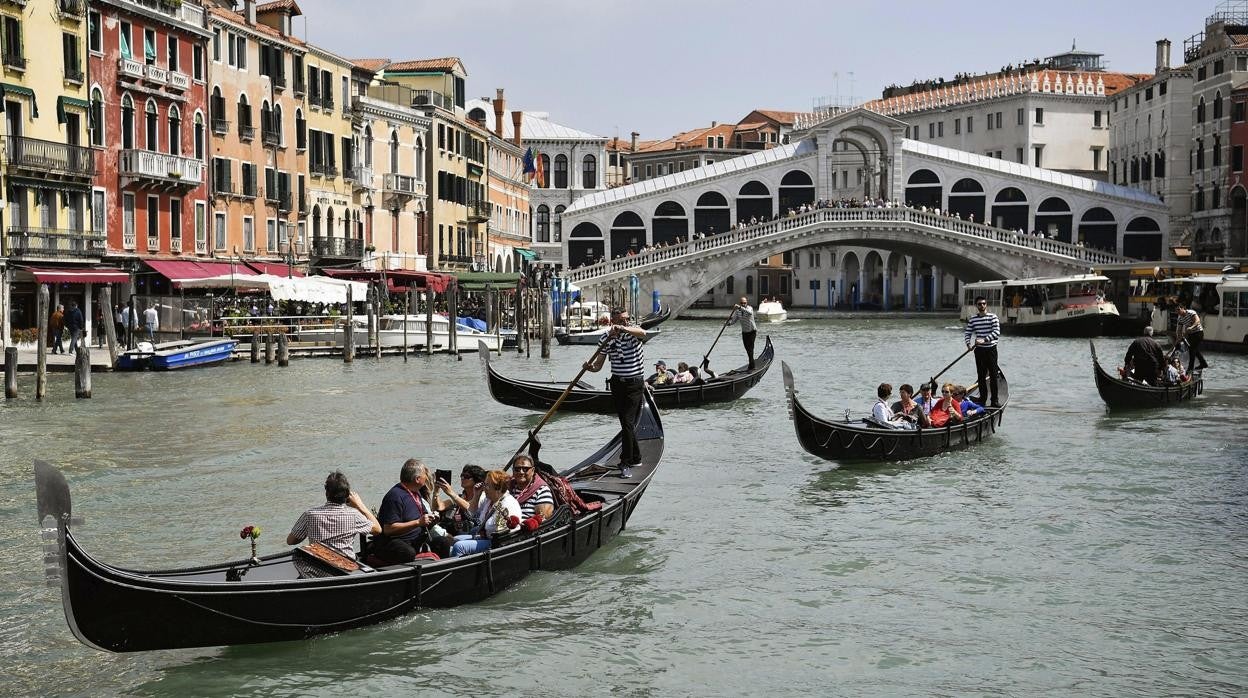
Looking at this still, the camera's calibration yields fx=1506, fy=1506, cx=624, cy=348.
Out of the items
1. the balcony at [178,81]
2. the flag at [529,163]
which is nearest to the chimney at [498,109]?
the flag at [529,163]

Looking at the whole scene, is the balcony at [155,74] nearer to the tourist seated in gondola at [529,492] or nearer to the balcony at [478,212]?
the balcony at [478,212]

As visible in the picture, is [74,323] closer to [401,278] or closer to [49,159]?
[49,159]

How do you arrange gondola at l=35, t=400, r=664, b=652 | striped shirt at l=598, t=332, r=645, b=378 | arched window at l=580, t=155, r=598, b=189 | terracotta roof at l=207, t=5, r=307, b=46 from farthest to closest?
arched window at l=580, t=155, r=598, b=189
terracotta roof at l=207, t=5, r=307, b=46
striped shirt at l=598, t=332, r=645, b=378
gondola at l=35, t=400, r=664, b=652

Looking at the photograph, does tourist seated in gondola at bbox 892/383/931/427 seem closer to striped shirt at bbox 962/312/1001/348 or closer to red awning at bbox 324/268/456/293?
striped shirt at bbox 962/312/1001/348

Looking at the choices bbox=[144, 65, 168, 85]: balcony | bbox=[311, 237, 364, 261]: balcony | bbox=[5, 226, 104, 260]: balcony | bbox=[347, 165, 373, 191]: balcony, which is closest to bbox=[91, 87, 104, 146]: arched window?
bbox=[144, 65, 168, 85]: balcony

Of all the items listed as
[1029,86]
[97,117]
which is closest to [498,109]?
[1029,86]

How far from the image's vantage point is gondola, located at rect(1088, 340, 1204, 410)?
14.2 m

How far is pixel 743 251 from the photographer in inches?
1497

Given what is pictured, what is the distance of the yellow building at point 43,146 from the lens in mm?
19109

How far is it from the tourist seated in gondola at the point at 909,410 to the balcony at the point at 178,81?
15.0 metres

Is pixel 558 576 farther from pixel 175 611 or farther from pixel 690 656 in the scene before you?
pixel 175 611

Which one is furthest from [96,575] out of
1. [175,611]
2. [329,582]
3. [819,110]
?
[819,110]

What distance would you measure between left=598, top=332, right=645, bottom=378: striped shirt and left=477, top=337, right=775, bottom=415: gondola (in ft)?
9.76

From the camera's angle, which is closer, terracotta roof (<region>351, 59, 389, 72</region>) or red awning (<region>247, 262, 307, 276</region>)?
red awning (<region>247, 262, 307, 276</region>)
